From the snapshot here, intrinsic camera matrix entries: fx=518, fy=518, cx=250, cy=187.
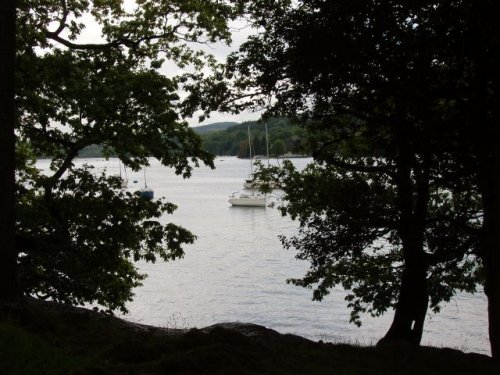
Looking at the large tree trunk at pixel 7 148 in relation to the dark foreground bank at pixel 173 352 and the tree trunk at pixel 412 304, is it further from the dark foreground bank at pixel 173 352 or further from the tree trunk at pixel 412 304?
the tree trunk at pixel 412 304

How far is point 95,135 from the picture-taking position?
41.4 feet

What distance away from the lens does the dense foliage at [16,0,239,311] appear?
1150 centimetres

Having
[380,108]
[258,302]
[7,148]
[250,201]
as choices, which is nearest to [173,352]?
[7,148]

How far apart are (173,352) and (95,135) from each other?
321 inches

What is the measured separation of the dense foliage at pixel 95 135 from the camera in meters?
11.5

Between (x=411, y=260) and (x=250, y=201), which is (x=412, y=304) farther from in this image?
(x=250, y=201)

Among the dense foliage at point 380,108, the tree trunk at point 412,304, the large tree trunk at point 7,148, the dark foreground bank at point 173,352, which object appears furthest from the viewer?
the tree trunk at point 412,304

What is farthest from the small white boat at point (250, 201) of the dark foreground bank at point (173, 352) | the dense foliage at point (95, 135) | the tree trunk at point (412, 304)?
the dark foreground bank at point (173, 352)

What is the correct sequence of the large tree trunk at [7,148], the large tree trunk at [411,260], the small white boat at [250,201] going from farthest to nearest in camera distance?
the small white boat at [250,201]
the large tree trunk at [411,260]
the large tree trunk at [7,148]

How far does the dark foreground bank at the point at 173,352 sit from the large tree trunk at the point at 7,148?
0.63 m

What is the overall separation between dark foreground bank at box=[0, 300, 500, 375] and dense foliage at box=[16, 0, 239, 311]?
A: 166 inches

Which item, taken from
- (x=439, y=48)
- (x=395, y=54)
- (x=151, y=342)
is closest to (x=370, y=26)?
(x=395, y=54)

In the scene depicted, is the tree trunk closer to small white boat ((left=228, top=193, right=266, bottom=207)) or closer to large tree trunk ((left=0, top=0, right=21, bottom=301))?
large tree trunk ((left=0, top=0, right=21, bottom=301))

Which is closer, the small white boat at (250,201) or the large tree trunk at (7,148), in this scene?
the large tree trunk at (7,148)
